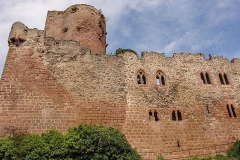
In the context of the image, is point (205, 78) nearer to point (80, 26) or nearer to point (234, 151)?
point (234, 151)

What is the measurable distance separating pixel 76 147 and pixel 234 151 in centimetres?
994

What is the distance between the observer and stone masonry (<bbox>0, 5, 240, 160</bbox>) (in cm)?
1332

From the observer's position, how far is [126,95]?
49.0ft

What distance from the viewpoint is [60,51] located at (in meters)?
A: 15.3

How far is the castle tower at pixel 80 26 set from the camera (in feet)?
62.3

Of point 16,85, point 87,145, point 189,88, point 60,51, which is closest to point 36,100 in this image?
point 16,85

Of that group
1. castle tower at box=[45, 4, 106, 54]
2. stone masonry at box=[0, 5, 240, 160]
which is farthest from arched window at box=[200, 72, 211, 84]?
castle tower at box=[45, 4, 106, 54]

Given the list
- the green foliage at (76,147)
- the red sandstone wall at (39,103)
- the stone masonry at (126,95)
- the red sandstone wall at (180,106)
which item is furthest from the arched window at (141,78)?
the green foliage at (76,147)

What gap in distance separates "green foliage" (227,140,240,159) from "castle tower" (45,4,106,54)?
38.9 ft

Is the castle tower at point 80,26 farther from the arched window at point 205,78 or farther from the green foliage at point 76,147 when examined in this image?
the green foliage at point 76,147

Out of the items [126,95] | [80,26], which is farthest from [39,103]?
[80,26]

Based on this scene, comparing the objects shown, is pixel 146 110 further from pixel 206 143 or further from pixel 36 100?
pixel 36 100

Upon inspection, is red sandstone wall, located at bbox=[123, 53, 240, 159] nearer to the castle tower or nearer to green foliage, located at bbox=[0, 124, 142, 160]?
green foliage, located at bbox=[0, 124, 142, 160]

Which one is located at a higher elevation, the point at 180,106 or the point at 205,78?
the point at 205,78
